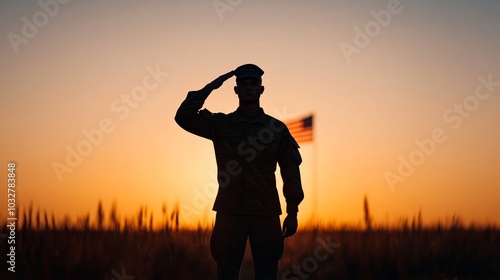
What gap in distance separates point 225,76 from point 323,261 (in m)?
4.12

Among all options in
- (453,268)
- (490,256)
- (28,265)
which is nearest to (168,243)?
(28,265)

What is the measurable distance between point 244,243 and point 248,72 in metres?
1.52

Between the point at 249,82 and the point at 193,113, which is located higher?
the point at 249,82

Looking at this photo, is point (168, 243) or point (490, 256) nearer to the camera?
point (168, 243)

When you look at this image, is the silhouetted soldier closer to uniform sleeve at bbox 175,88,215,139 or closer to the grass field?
uniform sleeve at bbox 175,88,215,139

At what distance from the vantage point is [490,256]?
1072 centimetres

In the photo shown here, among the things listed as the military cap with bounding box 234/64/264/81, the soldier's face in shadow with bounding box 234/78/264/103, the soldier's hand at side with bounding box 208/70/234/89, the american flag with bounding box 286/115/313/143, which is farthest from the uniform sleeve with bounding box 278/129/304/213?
the american flag with bounding box 286/115/313/143

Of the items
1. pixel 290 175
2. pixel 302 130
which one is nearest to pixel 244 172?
pixel 290 175

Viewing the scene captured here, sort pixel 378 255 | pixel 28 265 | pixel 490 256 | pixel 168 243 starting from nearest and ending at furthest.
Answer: pixel 28 265
pixel 168 243
pixel 378 255
pixel 490 256

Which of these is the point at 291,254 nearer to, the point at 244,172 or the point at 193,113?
the point at 244,172

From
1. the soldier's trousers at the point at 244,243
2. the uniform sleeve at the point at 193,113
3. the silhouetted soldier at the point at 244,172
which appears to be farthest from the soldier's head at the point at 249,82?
the soldier's trousers at the point at 244,243

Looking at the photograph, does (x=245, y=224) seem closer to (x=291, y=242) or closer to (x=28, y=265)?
(x=28, y=265)

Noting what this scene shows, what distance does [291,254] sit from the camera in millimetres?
10258

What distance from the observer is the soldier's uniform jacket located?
261 inches
